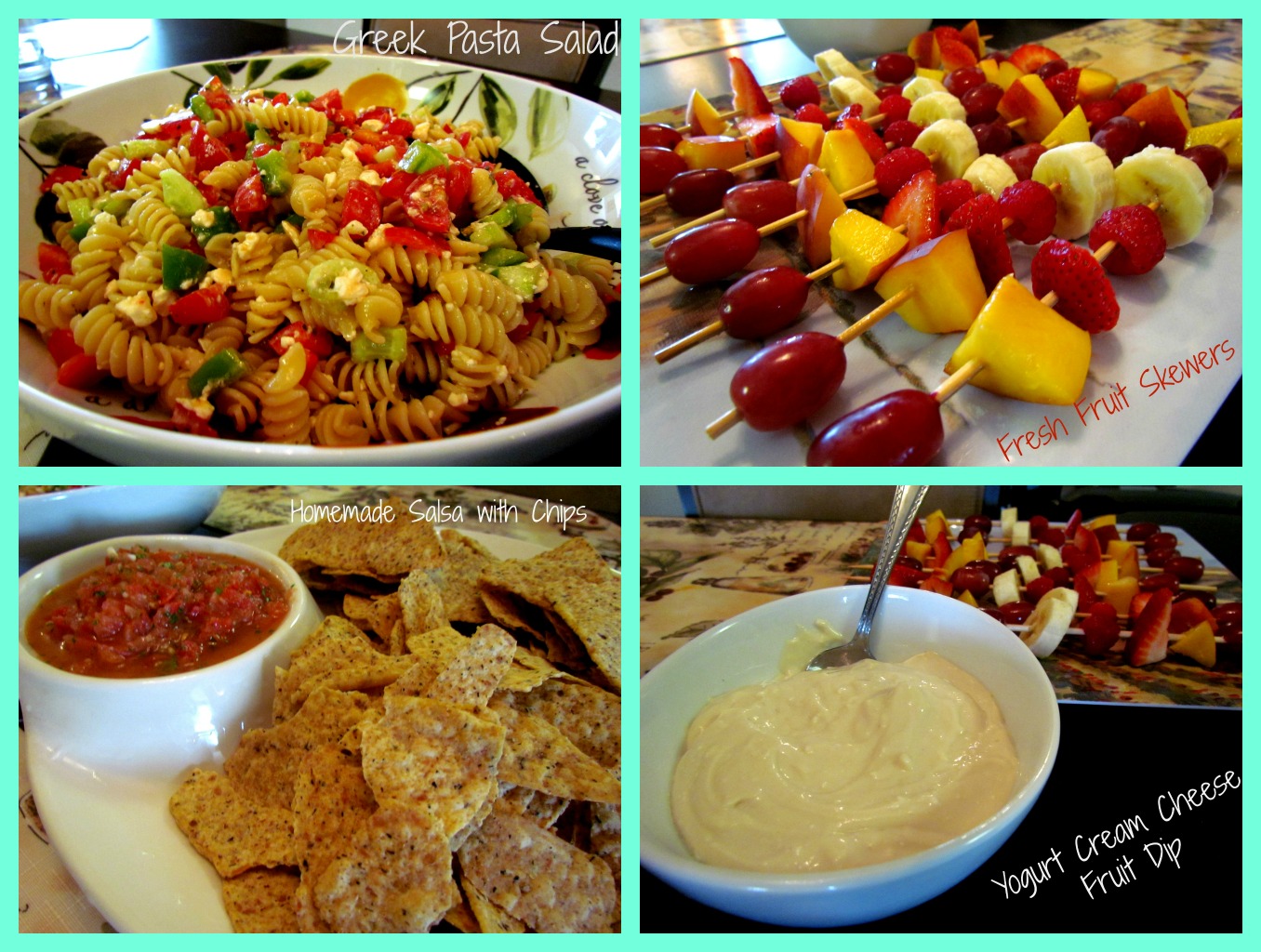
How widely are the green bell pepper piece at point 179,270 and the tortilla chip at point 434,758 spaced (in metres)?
0.80

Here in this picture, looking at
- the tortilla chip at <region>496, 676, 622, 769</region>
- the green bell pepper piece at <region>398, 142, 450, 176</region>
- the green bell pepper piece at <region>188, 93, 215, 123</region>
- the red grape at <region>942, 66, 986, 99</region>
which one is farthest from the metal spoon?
the green bell pepper piece at <region>188, 93, 215, 123</region>

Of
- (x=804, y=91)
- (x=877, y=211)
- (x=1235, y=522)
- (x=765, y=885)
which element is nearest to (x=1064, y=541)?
(x=1235, y=522)

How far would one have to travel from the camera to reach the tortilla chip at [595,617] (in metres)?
1.34

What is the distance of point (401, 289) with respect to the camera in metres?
1.46

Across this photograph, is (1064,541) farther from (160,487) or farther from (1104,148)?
(160,487)

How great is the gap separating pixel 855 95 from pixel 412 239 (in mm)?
1438

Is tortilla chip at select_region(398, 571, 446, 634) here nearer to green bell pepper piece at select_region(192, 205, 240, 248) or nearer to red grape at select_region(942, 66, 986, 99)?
green bell pepper piece at select_region(192, 205, 240, 248)

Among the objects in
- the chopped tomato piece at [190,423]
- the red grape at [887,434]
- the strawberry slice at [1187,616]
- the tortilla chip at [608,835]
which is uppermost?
the chopped tomato piece at [190,423]

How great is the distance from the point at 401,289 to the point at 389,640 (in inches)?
24.3

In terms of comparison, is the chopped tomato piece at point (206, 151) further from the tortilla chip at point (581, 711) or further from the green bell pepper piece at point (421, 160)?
the tortilla chip at point (581, 711)

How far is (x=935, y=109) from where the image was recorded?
2.14 meters

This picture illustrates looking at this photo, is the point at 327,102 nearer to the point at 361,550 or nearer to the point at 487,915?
the point at 361,550

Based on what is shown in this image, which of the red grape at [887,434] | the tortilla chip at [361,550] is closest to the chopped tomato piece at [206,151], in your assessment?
the tortilla chip at [361,550]

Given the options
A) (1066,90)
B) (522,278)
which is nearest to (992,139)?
(1066,90)
